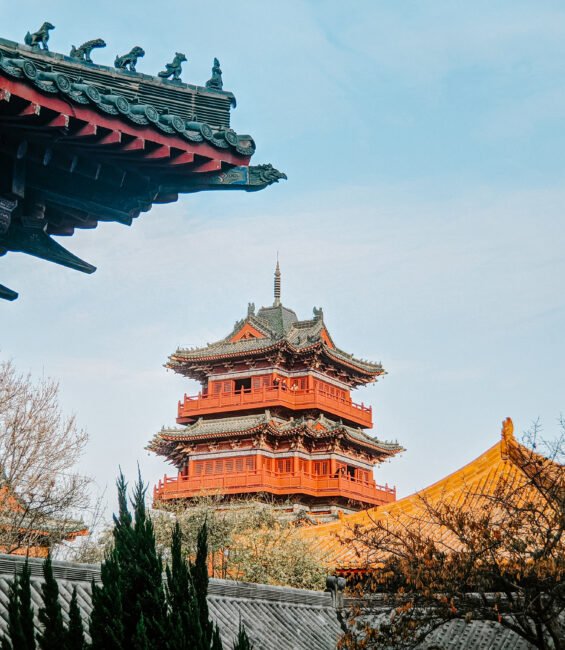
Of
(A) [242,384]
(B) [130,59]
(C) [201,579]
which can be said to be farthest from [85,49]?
(A) [242,384]

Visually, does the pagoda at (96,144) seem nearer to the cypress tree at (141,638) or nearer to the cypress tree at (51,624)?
the cypress tree at (51,624)

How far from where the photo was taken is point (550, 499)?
10.2m

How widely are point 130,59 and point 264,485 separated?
34595mm

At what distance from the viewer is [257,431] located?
4097cm

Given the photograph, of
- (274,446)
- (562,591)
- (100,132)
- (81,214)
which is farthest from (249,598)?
(274,446)

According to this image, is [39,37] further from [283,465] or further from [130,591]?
[283,465]

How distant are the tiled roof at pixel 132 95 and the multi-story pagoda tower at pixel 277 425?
3311cm

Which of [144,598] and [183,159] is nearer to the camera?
[144,598]

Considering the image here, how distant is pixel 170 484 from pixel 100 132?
3678 cm

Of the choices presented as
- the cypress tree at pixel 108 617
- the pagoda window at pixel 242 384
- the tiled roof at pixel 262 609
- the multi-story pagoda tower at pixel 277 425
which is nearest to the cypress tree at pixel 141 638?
the cypress tree at pixel 108 617

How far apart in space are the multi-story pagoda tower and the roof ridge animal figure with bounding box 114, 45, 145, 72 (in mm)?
33239

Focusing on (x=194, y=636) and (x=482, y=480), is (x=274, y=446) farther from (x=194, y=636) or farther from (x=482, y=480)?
(x=194, y=636)

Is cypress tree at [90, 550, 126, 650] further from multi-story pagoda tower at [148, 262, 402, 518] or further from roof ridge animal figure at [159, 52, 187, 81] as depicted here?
multi-story pagoda tower at [148, 262, 402, 518]

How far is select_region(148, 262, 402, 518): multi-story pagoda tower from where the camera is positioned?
1619 inches
